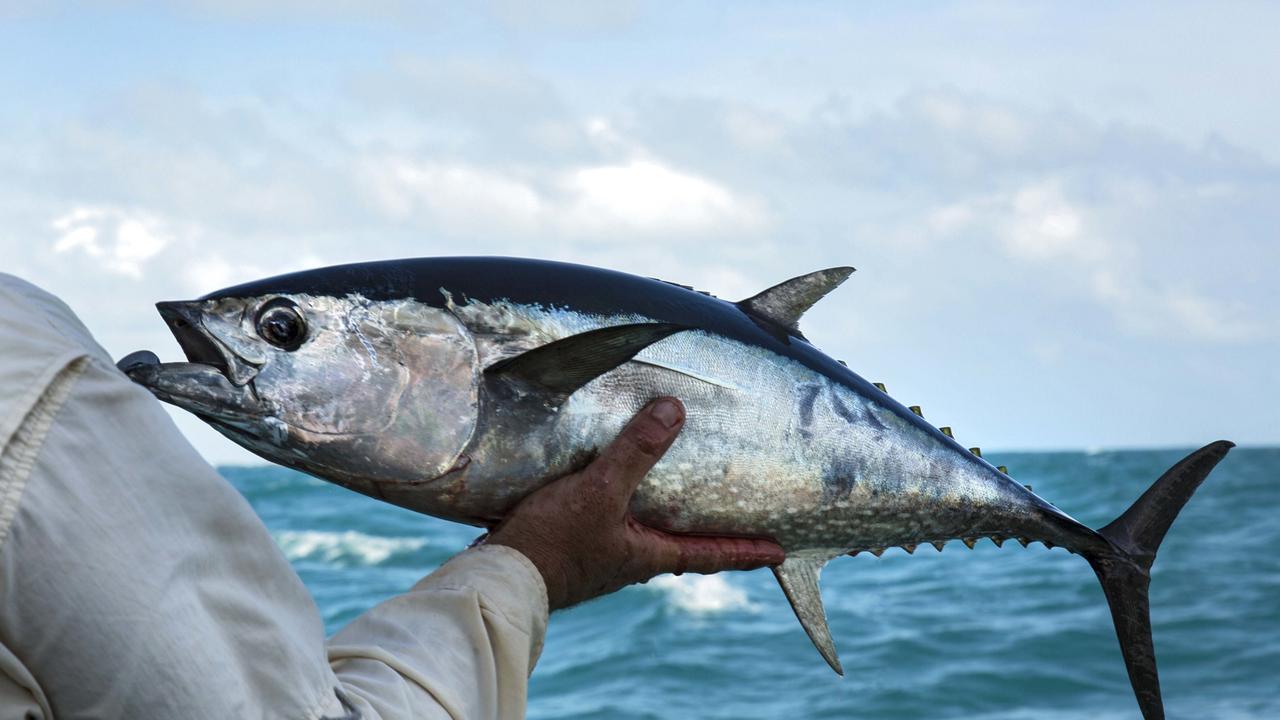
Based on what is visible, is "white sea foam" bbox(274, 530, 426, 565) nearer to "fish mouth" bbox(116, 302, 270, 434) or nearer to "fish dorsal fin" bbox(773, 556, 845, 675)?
"fish dorsal fin" bbox(773, 556, 845, 675)

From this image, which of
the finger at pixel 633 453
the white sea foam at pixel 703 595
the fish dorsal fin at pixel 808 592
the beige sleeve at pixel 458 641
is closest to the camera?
the beige sleeve at pixel 458 641

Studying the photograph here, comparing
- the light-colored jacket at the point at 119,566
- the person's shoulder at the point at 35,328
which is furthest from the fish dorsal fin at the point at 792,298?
the person's shoulder at the point at 35,328

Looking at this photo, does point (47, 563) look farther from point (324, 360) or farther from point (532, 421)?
point (532, 421)

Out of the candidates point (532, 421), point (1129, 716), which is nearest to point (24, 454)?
point (532, 421)

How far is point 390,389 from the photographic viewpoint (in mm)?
2061

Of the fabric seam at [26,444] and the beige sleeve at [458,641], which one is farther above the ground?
the fabric seam at [26,444]

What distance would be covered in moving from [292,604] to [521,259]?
1004 millimetres

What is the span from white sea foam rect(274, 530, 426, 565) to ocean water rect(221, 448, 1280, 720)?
104mm

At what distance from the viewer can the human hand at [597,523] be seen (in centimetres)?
211

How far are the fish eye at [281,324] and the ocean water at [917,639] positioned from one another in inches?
358

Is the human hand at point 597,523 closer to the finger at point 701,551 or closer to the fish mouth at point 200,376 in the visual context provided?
the finger at point 701,551

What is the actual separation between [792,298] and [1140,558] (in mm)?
995

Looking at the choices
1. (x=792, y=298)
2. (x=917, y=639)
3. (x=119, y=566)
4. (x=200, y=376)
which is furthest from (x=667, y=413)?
(x=917, y=639)

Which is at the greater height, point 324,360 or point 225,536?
point 324,360
